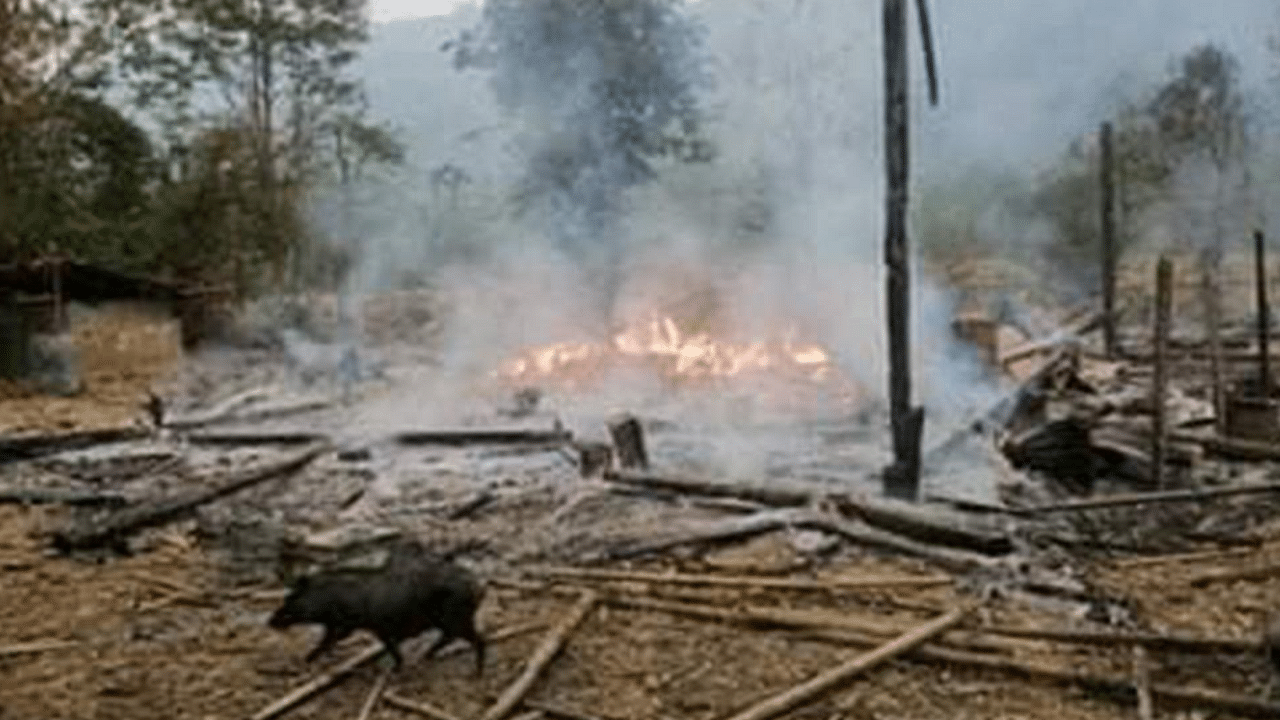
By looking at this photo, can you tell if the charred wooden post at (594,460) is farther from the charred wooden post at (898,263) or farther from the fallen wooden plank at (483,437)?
the charred wooden post at (898,263)

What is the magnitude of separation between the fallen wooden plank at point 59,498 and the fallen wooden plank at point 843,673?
8.34 metres

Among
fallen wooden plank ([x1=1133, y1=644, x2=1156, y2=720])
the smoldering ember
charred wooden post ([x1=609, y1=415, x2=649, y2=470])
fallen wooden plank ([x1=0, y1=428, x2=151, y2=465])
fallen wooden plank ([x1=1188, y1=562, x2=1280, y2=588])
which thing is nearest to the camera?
fallen wooden plank ([x1=1133, y1=644, x2=1156, y2=720])

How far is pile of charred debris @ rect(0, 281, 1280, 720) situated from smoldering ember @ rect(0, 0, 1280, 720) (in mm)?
55

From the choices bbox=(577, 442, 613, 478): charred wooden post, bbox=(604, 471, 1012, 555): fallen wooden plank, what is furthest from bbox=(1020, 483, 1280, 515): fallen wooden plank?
bbox=(577, 442, 613, 478): charred wooden post

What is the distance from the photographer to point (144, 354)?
1120 inches

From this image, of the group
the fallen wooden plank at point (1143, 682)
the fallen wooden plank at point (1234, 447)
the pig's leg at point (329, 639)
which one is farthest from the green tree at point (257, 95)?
the fallen wooden plank at point (1143, 682)

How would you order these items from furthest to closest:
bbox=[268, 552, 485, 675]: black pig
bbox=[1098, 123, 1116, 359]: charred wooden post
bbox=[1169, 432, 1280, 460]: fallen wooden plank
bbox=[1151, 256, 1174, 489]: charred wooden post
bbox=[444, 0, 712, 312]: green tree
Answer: bbox=[444, 0, 712, 312]: green tree, bbox=[1098, 123, 1116, 359]: charred wooden post, bbox=[1169, 432, 1280, 460]: fallen wooden plank, bbox=[1151, 256, 1174, 489]: charred wooden post, bbox=[268, 552, 485, 675]: black pig

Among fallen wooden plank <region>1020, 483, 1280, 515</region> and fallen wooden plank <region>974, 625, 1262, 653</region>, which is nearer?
fallen wooden plank <region>974, 625, 1262, 653</region>

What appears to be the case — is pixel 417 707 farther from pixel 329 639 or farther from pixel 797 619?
pixel 797 619

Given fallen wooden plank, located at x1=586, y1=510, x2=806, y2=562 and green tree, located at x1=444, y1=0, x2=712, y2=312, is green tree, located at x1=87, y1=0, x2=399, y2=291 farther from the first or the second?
fallen wooden plank, located at x1=586, y1=510, x2=806, y2=562

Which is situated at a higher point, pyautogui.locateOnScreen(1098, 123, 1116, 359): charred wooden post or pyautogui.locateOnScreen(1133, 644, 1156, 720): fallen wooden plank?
pyautogui.locateOnScreen(1098, 123, 1116, 359): charred wooden post

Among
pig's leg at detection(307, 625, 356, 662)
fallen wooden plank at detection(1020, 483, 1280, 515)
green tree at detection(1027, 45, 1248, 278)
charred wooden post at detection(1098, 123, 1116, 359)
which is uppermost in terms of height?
green tree at detection(1027, 45, 1248, 278)

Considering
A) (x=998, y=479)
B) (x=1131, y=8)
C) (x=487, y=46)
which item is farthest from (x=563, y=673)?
(x=1131, y=8)

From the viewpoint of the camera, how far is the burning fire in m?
22.3
